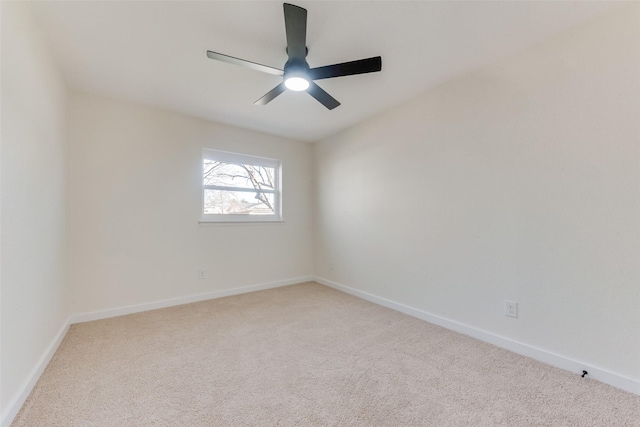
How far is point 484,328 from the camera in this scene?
2.13 m

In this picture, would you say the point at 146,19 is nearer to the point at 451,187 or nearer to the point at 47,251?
the point at 47,251

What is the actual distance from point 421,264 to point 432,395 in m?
1.29

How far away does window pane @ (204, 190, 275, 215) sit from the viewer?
3.35 m

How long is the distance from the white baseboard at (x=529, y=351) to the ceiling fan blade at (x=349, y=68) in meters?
2.19

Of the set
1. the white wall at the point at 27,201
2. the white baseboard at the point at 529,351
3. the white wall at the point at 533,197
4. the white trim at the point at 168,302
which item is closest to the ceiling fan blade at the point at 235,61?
the white wall at the point at 27,201

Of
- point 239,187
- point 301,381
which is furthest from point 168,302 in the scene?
point 301,381

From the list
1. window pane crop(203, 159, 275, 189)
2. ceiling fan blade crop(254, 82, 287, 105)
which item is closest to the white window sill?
window pane crop(203, 159, 275, 189)

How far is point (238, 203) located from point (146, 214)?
107 cm

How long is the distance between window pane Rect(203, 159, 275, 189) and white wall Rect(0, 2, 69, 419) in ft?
4.61

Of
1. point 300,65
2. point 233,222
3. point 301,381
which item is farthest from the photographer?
point 233,222

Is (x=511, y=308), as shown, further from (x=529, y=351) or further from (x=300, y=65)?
(x=300, y=65)

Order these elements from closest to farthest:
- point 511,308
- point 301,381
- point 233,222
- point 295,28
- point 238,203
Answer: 1. point 295,28
2. point 301,381
3. point 511,308
4. point 233,222
5. point 238,203

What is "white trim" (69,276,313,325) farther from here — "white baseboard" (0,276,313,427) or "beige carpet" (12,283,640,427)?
"beige carpet" (12,283,640,427)

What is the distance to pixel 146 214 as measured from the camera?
2859mm
